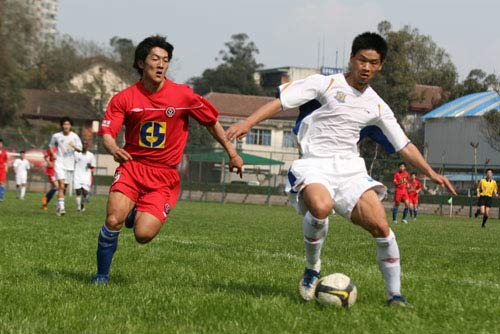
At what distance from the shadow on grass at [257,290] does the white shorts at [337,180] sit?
0.73 m

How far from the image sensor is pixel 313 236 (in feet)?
22.6

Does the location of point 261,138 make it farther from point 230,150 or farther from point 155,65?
point 230,150

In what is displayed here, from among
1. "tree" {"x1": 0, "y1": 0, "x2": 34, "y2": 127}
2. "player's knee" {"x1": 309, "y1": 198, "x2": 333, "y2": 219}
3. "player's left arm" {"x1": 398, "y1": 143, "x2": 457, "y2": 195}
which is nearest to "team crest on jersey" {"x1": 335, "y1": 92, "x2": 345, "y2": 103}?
"player's left arm" {"x1": 398, "y1": 143, "x2": 457, "y2": 195}

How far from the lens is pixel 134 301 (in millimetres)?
6500

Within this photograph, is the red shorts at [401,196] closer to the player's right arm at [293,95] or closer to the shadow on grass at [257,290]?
the shadow on grass at [257,290]

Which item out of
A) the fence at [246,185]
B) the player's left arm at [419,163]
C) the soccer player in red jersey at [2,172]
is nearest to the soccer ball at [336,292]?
the player's left arm at [419,163]

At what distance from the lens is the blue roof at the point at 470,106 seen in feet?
197

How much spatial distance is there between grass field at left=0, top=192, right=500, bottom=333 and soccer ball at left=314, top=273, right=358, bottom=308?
9 cm

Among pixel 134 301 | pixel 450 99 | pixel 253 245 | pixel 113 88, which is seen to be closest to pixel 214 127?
pixel 134 301

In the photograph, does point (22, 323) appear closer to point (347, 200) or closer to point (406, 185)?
point (347, 200)

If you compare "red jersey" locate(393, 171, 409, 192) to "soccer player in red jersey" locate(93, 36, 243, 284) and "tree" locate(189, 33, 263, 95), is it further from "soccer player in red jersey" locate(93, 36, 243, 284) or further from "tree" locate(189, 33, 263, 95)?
"tree" locate(189, 33, 263, 95)

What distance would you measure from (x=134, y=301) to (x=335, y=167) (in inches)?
72.5

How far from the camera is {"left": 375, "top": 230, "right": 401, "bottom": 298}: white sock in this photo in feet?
21.3

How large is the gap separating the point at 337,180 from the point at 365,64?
944 millimetres
